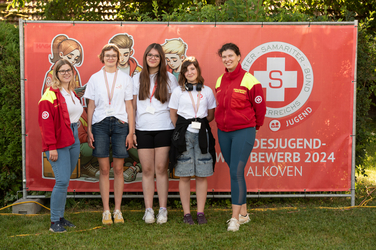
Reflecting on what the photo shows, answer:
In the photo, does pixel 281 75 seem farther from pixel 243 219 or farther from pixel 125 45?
pixel 125 45

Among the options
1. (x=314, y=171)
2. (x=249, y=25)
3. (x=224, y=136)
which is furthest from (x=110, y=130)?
(x=314, y=171)

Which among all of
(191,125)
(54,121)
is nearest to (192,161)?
(191,125)

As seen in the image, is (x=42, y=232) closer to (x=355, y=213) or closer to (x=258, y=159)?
(x=258, y=159)

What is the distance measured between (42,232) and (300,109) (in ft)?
10.7

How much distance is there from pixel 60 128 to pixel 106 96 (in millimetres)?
563

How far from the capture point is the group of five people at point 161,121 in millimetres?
3303

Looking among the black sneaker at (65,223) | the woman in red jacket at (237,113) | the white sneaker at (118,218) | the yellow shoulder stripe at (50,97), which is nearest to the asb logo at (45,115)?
the yellow shoulder stripe at (50,97)

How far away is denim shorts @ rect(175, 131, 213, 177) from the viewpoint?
136 inches

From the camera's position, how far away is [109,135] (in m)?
3.47

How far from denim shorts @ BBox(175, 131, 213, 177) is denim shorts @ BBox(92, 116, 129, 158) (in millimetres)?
629

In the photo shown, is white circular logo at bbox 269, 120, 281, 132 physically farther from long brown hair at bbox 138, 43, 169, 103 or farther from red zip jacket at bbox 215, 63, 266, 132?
long brown hair at bbox 138, 43, 169, 103

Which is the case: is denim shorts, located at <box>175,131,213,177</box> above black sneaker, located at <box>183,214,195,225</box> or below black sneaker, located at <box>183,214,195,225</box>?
above

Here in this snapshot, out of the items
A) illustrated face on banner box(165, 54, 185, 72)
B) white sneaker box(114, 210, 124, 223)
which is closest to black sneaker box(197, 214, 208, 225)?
white sneaker box(114, 210, 124, 223)

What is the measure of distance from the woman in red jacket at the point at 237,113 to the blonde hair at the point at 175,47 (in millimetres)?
783
